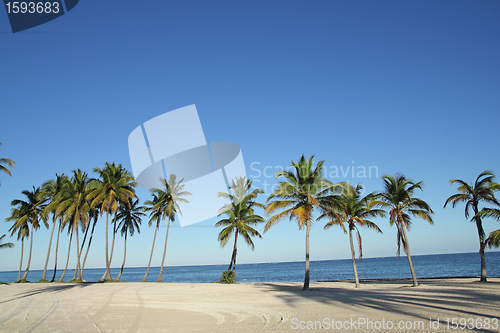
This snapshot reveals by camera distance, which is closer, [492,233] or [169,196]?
[492,233]

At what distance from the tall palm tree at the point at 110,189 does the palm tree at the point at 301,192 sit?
62.5 feet

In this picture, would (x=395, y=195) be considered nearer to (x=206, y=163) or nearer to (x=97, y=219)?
(x=206, y=163)

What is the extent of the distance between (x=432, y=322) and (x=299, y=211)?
36.3ft

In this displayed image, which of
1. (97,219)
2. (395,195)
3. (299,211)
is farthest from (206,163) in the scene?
(97,219)

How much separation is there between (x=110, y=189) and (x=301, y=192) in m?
21.8

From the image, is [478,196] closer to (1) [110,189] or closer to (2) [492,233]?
(2) [492,233]

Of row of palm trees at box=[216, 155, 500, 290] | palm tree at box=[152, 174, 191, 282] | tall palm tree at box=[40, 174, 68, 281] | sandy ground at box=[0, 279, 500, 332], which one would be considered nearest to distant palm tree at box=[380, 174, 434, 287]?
row of palm trees at box=[216, 155, 500, 290]

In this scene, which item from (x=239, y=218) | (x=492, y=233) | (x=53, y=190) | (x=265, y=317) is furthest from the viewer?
(x=53, y=190)

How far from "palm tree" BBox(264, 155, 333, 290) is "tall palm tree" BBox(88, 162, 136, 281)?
62.5 ft

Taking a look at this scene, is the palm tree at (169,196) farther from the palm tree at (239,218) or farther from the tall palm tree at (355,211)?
the tall palm tree at (355,211)

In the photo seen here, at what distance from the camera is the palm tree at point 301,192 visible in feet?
62.1

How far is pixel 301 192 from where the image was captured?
19109 millimetres

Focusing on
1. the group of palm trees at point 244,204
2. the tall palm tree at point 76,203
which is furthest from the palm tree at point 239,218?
the tall palm tree at point 76,203

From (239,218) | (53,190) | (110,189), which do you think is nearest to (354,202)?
(239,218)
